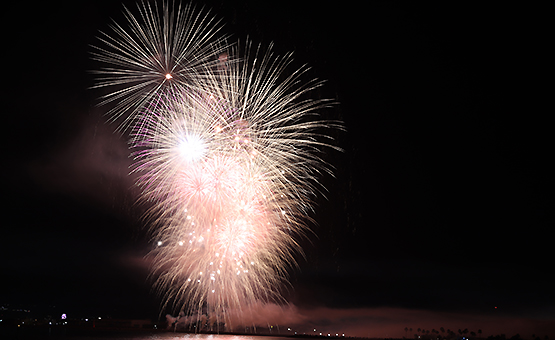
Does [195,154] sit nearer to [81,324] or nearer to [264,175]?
[264,175]

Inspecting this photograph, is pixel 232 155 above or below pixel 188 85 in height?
below

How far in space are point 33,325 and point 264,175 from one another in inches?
7515

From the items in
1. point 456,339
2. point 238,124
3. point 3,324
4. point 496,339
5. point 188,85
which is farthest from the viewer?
point 456,339

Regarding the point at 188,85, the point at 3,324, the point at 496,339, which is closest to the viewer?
the point at 188,85

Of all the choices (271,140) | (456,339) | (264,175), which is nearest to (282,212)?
(264,175)

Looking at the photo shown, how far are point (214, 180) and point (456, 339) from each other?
8575 inches

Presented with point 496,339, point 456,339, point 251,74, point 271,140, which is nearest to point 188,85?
point 251,74

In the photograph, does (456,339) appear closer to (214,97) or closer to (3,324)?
(3,324)

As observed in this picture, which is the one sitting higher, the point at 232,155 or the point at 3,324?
the point at 232,155

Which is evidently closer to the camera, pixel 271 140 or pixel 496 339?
pixel 271 140

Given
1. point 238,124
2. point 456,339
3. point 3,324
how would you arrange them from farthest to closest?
point 456,339 → point 3,324 → point 238,124

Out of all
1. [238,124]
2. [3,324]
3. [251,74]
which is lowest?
[3,324]

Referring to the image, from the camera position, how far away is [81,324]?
195 metres

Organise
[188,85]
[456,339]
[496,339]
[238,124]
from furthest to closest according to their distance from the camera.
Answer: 1. [456,339]
2. [496,339]
3. [238,124]
4. [188,85]
